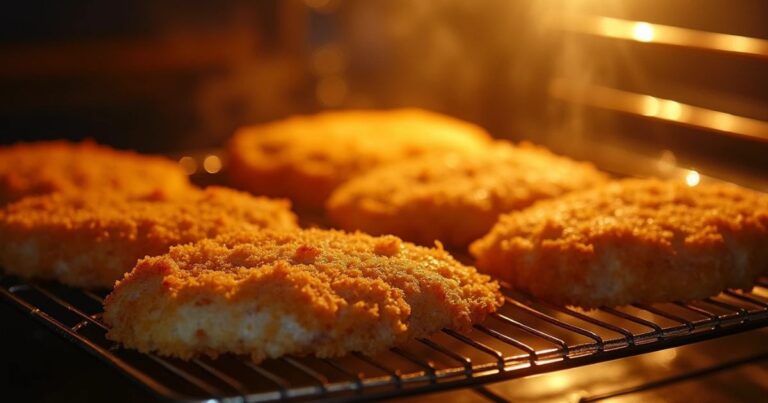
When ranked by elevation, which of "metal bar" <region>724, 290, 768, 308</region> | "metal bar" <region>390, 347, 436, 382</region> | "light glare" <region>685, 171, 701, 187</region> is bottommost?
"metal bar" <region>390, 347, 436, 382</region>

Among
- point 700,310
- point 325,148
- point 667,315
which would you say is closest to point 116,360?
point 667,315

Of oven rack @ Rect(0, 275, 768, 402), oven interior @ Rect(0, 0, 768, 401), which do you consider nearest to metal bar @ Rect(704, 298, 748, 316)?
oven rack @ Rect(0, 275, 768, 402)

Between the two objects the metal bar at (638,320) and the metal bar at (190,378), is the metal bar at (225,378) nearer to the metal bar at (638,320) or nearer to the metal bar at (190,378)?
the metal bar at (190,378)

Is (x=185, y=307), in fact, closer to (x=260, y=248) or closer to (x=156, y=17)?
(x=260, y=248)

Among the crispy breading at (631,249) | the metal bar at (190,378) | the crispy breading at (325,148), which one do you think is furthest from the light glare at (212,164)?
the metal bar at (190,378)

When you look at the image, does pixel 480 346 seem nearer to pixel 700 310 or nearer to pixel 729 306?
pixel 700 310

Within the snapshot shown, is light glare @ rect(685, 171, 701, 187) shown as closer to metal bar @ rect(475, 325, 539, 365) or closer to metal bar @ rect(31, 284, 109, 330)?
metal bar @ rect(475, 325, 539, 365)
